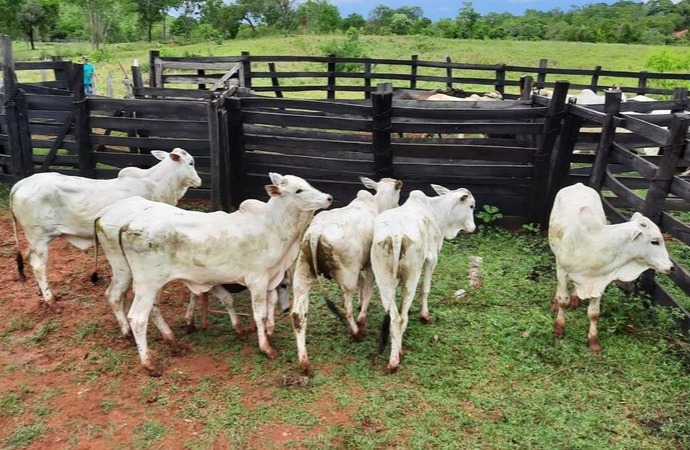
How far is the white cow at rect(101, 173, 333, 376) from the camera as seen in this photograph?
5105 mm

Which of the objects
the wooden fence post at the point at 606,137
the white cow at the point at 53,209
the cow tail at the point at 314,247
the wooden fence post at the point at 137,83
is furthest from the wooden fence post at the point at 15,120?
the wooden fence post at the point at 606,137

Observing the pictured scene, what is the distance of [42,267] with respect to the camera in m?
6.32

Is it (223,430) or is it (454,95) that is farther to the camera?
(454,95)

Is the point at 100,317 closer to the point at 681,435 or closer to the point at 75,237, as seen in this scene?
the point at 75,237

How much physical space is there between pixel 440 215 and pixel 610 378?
7.68 feet

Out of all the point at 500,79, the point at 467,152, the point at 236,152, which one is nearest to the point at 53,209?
the point at 236,152

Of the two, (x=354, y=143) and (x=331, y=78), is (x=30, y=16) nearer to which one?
(x=331, y=78)

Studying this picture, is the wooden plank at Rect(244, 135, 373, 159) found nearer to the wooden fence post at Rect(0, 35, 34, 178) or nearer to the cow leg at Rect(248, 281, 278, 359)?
the cow leg at Rect(248, 281, 278, 359)

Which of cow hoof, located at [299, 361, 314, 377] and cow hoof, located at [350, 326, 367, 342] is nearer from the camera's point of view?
cow hoof, located at [299, 361, 314, 377]

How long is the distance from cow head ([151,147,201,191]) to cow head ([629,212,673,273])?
16.2ft

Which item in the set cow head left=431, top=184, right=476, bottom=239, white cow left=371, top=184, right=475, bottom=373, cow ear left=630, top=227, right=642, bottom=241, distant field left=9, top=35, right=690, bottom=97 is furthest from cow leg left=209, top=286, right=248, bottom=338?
distant field left=9, top=35, right=690, bottom=97

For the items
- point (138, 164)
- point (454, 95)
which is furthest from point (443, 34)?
point (138, 164)

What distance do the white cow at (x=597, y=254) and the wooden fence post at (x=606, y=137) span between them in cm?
140

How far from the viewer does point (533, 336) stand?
5.87 meters
